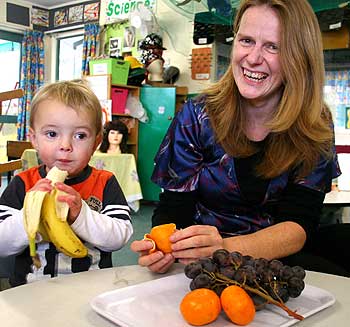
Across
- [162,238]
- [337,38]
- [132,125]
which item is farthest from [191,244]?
[132,125]

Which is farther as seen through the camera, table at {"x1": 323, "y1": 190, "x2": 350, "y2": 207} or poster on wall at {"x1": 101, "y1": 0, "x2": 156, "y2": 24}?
poster on wall at {"x1": 101, "y1": 0, "x2": 156, "y2": 24}

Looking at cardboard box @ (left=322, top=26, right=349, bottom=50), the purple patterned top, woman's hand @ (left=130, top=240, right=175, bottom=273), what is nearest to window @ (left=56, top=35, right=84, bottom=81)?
cardboard box @ (left=322, top=26, right=349, bottom=50)

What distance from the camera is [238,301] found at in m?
0.69

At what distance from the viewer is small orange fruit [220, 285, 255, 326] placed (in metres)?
0.69

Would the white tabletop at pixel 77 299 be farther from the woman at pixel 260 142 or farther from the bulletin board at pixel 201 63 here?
the bulletin board at pixel 201 63

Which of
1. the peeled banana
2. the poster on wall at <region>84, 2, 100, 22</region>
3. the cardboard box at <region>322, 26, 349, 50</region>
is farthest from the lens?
the poster on wall at <region>84, 2, 100, 22</region>

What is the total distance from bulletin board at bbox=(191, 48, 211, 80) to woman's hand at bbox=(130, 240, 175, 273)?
5075mm

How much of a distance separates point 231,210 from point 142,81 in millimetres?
4573

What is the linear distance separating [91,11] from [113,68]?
10.4 ft

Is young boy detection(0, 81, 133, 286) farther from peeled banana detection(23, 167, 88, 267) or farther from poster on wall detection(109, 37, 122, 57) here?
poster on wall detection(109, 37, 122, 57)

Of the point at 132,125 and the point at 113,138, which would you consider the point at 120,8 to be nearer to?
the point at 132,125

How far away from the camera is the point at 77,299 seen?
81 cm

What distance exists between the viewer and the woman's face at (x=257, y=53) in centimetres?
134

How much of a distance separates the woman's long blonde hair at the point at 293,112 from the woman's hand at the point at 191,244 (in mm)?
487
